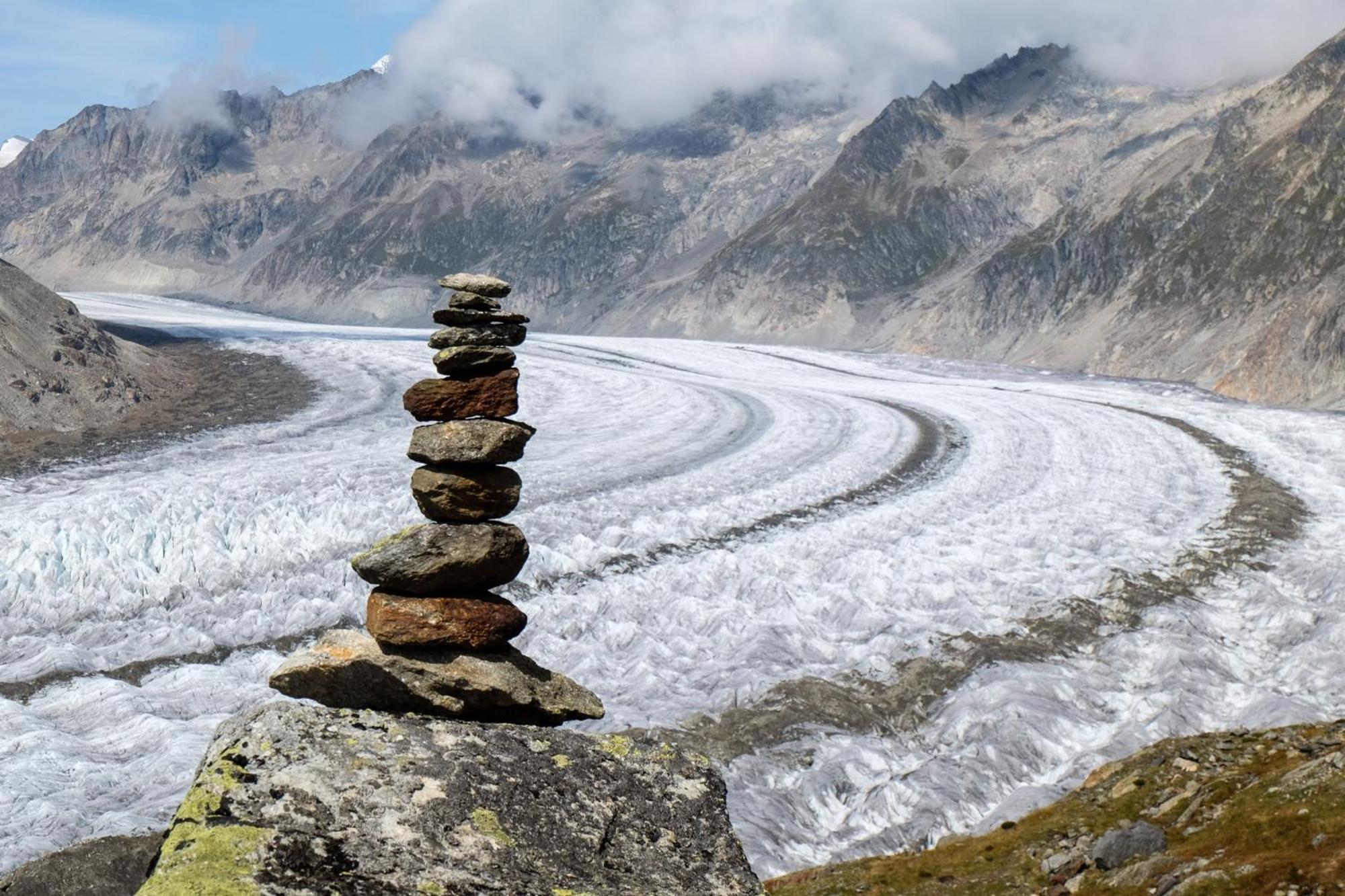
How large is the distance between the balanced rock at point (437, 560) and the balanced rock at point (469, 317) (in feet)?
7.66

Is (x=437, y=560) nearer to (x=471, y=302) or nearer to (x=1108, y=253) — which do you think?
(x=471, y=302)

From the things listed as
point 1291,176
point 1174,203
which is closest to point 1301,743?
point 1291,176

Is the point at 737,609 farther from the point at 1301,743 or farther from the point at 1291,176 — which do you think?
the point at 1291,176

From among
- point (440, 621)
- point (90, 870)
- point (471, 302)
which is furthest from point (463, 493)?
point (90, 870)

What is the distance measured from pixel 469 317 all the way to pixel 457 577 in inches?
115

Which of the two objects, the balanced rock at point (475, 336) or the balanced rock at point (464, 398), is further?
the balanced rock at point (475, 336)

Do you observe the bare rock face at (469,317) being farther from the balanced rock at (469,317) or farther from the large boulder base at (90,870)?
the large boulder base at (90,870)

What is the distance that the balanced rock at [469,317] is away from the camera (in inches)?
480

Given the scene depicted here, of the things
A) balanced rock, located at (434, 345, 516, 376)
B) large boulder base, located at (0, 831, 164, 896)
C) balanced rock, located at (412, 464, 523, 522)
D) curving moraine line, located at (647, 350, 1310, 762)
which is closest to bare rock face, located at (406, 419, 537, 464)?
balanced rock, located at (412, 464, 523, 522)

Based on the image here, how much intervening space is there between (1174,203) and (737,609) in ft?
365

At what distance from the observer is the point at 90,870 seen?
389 inches

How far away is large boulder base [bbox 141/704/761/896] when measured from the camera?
6.98 m

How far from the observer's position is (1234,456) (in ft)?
123

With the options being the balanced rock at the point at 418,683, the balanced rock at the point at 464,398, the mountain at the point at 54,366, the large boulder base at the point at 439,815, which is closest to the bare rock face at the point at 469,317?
the balanced rock at the point at 464,398
